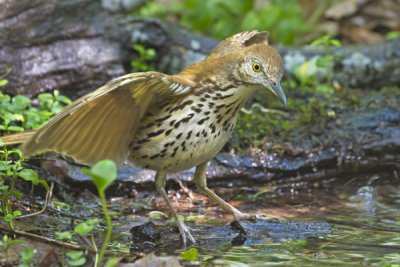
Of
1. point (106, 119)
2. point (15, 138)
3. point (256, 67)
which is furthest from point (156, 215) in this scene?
point (256, 67)

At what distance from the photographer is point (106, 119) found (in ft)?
15.1

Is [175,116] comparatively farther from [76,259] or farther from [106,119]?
[76,259]

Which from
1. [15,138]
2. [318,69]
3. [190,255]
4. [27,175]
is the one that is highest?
[318,69]

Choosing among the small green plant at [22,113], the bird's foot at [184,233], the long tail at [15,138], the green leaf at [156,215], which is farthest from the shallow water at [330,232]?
the small green plant at [22,113]

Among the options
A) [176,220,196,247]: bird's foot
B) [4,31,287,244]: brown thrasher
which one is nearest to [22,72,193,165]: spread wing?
[4,31,287,244]: brown thrasher

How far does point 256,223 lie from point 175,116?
88 centimetres

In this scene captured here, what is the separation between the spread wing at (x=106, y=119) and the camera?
4316 mm

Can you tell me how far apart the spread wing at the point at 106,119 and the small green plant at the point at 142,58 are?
257 cm

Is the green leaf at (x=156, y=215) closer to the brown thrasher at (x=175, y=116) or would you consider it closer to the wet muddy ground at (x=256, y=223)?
the wet muddy ground at (x=256, y=223)

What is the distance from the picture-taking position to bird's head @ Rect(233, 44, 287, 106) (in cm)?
477

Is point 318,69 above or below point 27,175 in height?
above

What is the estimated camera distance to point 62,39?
7152 mm

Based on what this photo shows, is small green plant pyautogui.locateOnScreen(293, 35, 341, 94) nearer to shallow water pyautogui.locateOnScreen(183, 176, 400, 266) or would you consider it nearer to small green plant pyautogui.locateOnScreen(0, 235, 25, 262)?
shallow water pyautogui.locateOnScreen(183, 176, 400, 266)

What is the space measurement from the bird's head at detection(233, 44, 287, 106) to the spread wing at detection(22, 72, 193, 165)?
339mm
